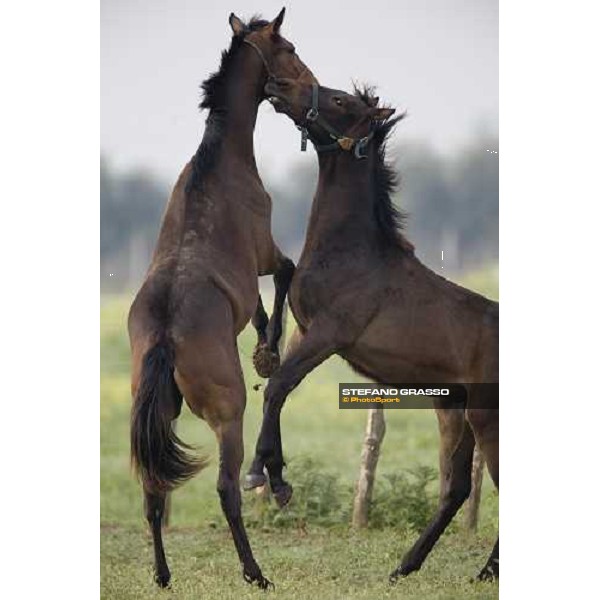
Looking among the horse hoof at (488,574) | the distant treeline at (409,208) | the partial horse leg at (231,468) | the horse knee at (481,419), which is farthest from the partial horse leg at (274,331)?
the horse hoof at (488,574)

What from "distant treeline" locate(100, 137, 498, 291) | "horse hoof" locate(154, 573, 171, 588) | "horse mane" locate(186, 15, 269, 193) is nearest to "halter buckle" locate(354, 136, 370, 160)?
"distant treeline" locate(100, 137, 498, 291)

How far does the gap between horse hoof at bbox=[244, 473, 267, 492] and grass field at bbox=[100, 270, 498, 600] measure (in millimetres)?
178

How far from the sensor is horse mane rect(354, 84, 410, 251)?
5.39 meters

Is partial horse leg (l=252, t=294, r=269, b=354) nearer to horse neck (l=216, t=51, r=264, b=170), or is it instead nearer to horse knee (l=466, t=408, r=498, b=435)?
horse neck (l=216, t=51, r=264, b=170)

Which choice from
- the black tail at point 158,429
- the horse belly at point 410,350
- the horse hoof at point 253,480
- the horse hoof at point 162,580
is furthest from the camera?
the horse belly at point 410,350

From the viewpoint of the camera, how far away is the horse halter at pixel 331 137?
17.3 feet

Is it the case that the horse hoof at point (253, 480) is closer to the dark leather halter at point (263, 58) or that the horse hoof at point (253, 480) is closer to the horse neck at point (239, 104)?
the horse neck at point (239, 104)

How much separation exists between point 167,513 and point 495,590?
1765 mm

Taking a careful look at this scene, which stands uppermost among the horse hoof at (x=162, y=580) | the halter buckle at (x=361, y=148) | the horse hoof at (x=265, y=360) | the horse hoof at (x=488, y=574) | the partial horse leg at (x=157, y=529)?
the halter buckle at (x=361, y=148)

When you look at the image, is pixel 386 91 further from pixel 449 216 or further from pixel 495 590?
pixel 495 590

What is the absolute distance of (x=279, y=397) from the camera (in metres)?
5.15

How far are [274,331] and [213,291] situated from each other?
436mm

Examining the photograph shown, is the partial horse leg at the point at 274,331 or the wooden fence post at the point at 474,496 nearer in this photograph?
the partial horse leg at the point at 274,331

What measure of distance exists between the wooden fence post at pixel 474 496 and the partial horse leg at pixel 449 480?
23 cm
